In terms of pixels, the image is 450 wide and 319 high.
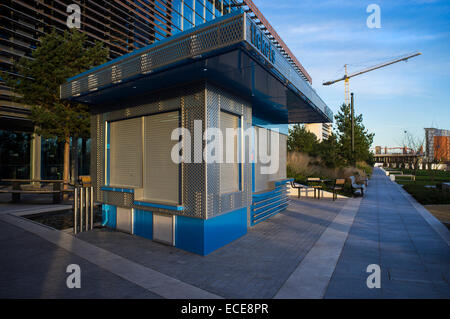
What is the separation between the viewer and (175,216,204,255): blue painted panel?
17.4 ft

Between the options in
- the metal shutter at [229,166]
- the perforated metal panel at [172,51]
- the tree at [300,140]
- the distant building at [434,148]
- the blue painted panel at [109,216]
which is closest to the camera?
the perforated metal panel at [172,51]

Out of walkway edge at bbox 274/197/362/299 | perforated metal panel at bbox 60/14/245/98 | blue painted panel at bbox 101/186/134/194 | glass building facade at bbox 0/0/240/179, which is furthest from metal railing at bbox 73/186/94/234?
glass building facade at bbox 0/0/240/179

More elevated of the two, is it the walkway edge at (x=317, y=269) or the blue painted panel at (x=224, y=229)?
the blue painted panel at (x=224, y=229)

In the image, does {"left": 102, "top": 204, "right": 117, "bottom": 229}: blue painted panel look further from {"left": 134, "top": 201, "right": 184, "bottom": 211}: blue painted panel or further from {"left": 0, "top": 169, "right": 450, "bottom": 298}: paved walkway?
{"left": 134, "top": 201, "right": 184, "bottom": 211}: blue painted panel

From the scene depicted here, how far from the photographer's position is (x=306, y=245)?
234 inches

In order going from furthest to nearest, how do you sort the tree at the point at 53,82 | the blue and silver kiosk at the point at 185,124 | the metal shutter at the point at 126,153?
the tree at the point at 53,82 → the metal shutter at the point at 126,153 → the blue and silver kiosk at the point at 185,124

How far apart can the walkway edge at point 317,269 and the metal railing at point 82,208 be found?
18.6 feet

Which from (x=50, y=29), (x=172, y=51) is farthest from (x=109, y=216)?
(x=50, y=29)

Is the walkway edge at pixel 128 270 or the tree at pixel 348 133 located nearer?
the walkway edge at pixel 128 270

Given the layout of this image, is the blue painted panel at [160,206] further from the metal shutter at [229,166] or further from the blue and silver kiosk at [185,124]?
the metal shutter at [229,166]

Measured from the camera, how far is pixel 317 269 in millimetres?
4512

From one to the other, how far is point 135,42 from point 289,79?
16.4 metres

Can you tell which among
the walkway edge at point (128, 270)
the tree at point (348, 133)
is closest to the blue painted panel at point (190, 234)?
the walkway edge at point (128, 270)

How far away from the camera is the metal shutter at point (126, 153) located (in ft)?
22.8
